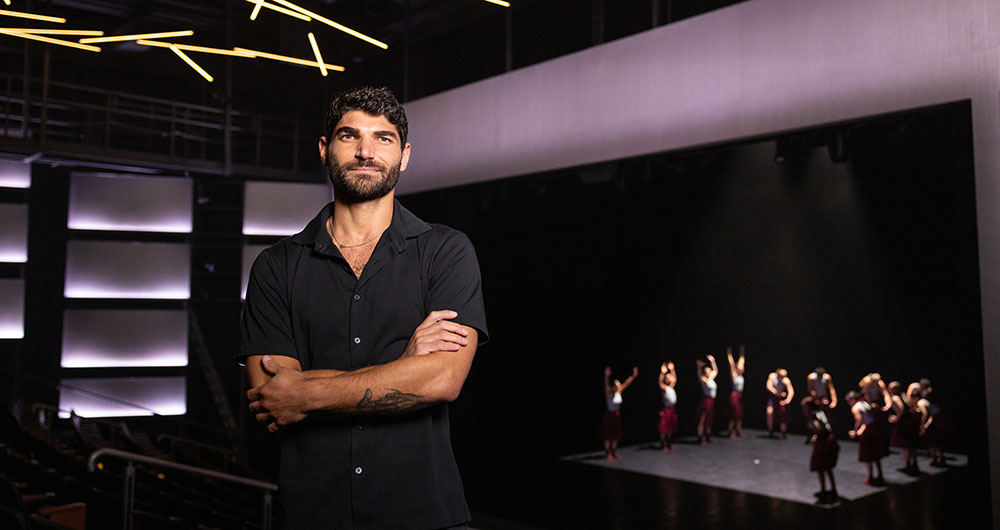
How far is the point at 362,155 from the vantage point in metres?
1.73

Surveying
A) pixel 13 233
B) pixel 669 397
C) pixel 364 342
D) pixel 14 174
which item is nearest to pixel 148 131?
pixel 14 174

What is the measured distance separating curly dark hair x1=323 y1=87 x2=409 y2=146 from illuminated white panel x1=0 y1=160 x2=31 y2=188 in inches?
370

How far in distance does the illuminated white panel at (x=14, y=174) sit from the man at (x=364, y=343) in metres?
9.26

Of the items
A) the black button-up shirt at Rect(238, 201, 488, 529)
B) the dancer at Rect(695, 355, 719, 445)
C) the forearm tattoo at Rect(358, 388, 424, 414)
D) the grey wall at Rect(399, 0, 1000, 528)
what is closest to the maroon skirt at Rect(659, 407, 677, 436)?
the dancer at Rect(695, 355, 719, 445)

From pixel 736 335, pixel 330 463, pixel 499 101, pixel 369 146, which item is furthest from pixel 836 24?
pixel 330 463

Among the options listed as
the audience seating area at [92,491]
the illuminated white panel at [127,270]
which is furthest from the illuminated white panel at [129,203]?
the audience seating area at [92,491]

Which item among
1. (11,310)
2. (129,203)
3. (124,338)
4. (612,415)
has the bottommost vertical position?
(612,415)

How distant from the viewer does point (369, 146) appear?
5.71ft

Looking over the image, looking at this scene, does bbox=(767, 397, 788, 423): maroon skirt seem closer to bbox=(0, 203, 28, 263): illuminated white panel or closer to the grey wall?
the grey wall

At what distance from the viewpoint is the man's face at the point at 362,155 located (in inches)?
68.7

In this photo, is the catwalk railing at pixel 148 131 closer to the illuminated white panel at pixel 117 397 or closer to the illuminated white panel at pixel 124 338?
the illuminated white panel at pixel 124 338

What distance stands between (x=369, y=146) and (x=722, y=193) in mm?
4256

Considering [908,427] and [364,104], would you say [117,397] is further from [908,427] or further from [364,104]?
[364,104]

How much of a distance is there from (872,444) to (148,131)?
28.3ft
